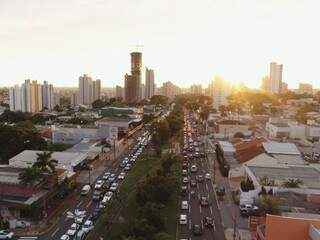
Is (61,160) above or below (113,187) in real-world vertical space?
above

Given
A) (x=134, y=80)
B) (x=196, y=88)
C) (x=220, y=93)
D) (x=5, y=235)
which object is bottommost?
(x=5, y=235)

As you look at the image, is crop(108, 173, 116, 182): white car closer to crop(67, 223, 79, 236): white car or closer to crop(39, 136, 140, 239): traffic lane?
crop(39, 136, 140, 239): traffic lane

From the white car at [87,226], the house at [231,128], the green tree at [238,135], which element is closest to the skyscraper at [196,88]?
the house at [231,128]

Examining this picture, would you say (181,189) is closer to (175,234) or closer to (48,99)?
(175,234)

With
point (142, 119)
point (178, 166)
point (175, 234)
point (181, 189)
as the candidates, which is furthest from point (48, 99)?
point (175, 234)

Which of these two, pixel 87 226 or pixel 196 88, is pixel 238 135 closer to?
pixel 87 226

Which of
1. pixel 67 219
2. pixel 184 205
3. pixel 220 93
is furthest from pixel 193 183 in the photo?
pixel 220 93
